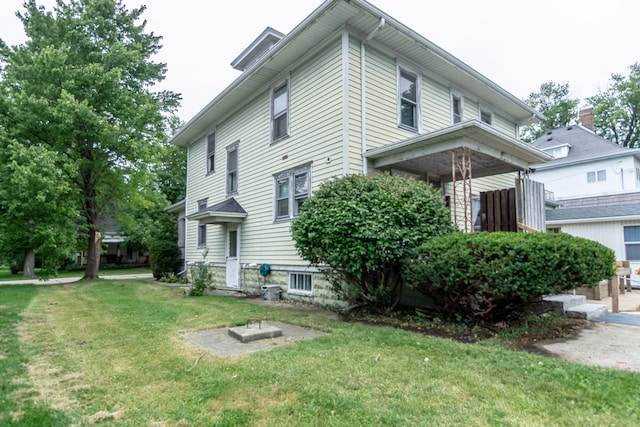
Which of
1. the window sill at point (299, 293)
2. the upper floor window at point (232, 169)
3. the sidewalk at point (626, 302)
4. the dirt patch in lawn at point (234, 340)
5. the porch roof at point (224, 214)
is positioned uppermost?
the upper floor window at point (232, 169)

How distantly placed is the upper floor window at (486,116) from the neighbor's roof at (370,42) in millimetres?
282

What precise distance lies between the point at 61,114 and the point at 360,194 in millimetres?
13041

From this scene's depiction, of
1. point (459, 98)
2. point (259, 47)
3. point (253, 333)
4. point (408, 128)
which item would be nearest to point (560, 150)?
point (459, 98)

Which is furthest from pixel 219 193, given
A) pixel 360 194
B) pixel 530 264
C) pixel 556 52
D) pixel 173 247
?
pixel 556 52

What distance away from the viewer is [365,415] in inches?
108

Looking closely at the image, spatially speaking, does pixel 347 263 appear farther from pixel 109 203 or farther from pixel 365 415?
pixel 109 203

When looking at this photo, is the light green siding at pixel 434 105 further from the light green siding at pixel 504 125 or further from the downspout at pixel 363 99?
the light green siding at pixel 504 125

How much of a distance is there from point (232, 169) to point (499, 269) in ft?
31.2

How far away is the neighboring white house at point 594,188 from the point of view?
42.0 feet

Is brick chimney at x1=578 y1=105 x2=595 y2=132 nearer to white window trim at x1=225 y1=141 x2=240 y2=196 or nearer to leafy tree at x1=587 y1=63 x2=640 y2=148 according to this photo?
leafy tree at x1=587 y1=63 x2=640 y2=148

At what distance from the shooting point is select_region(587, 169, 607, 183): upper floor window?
61.4 feet

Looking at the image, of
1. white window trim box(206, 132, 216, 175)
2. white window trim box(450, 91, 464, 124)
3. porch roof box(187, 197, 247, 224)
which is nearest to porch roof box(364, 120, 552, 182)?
white window trim box(450, 91, 464, 124)

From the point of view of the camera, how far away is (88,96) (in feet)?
49.6

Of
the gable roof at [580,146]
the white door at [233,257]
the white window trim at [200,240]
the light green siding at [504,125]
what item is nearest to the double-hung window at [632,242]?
the light green siding at [504,125]
